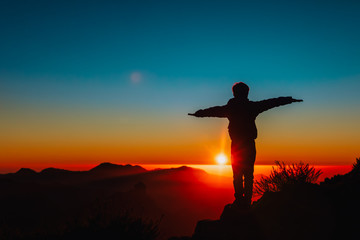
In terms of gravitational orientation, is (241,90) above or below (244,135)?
above

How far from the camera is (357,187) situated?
6.90m

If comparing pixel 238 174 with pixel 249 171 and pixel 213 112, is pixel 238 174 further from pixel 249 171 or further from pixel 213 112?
pixel 213 112

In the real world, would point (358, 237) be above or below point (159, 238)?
above

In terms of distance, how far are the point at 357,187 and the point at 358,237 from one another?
1388 millimetres

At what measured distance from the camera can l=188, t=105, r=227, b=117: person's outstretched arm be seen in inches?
303

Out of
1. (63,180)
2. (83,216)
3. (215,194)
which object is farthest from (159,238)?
(63,180)

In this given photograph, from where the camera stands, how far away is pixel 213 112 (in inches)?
308

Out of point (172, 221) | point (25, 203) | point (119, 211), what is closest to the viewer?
point (119, 211)

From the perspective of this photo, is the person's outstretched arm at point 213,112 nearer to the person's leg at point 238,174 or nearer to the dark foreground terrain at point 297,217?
the person's leg at point 238,174

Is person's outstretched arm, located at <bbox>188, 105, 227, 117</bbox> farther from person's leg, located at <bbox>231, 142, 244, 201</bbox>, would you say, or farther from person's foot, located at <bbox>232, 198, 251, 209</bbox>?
person's foot, located at <bbox>232, 198, 251, 209</bbox>

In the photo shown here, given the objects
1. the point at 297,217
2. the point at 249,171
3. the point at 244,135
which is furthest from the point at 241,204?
the point at 244,135

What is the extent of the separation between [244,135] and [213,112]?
1.07 meters

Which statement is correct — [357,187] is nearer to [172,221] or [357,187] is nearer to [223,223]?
[223,223]

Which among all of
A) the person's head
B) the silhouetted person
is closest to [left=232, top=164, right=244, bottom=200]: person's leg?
the silhouetted person
